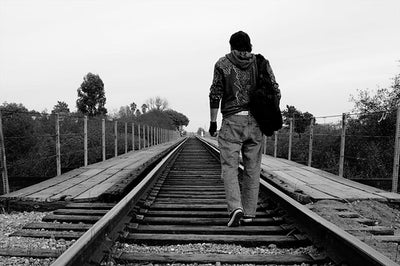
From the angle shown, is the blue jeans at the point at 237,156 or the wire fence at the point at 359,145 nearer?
the blue jeans at the point at 237,156

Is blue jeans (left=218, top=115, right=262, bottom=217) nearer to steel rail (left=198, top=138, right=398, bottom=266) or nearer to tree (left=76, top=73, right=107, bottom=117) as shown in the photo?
steel rail (left=198, top=138, right=398, bottom=266)

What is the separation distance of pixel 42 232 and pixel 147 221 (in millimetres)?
921

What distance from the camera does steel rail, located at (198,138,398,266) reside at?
6.12 ft

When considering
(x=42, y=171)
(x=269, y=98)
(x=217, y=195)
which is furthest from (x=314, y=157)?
(x=42, y=171)

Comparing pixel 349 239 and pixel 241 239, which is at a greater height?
pixel 349 239

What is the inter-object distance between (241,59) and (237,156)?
2.96ft

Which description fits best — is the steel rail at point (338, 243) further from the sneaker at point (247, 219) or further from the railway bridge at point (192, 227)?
the sneaker at point (247, 219)

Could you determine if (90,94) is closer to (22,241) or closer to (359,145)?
(359,145)

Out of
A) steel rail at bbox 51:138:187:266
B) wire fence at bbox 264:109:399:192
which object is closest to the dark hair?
steel rail at bbox 51:138:187:266

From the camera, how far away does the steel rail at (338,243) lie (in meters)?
1.86

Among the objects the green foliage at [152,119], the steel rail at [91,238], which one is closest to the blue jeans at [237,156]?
the steel rail at [91,238]

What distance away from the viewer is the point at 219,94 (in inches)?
125

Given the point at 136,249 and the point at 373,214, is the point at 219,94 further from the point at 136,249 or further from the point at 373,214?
the point at 373,214

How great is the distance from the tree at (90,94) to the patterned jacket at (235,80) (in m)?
59.0
